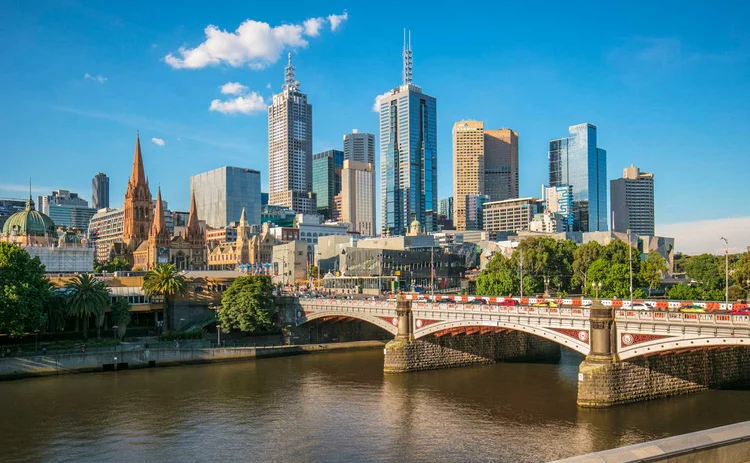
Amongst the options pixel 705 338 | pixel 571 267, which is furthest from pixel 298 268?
pixel 705 338

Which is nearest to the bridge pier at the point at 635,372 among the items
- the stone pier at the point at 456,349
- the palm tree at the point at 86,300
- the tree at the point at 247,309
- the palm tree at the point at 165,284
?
the stone pier at the point at 456,349

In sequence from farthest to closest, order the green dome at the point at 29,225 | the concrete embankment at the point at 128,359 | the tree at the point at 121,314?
the green dome at the point at 29,225
the tree at the point at 121,314
the concrete embankment at the point at 128,359

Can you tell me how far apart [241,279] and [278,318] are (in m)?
8.80

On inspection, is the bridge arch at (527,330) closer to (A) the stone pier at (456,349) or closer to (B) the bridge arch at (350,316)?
(A) the stone pier at (456,349)

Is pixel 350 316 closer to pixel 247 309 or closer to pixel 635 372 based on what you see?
pixel 247 309

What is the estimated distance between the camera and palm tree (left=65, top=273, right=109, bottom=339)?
9106cm

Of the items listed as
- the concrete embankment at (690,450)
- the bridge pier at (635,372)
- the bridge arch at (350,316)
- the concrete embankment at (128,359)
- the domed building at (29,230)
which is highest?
the domed building at (29,230)

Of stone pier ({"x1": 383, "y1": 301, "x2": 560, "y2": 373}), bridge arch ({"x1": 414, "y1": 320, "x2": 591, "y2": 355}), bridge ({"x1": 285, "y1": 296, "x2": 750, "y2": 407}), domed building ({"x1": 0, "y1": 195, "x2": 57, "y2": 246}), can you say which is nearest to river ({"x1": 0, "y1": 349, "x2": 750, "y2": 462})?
bridge ({"x1": 285, "y1": 296, "x2": 750, "y2": 407})

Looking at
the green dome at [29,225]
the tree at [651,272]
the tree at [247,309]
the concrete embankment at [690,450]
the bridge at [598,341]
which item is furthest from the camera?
the green dome at [29,225]

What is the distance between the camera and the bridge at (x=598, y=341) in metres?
53.8

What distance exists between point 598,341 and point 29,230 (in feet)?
477

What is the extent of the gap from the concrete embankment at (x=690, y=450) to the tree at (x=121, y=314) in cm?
8880

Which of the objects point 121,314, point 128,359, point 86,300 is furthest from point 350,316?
point 86,300

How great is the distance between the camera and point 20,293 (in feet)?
265
